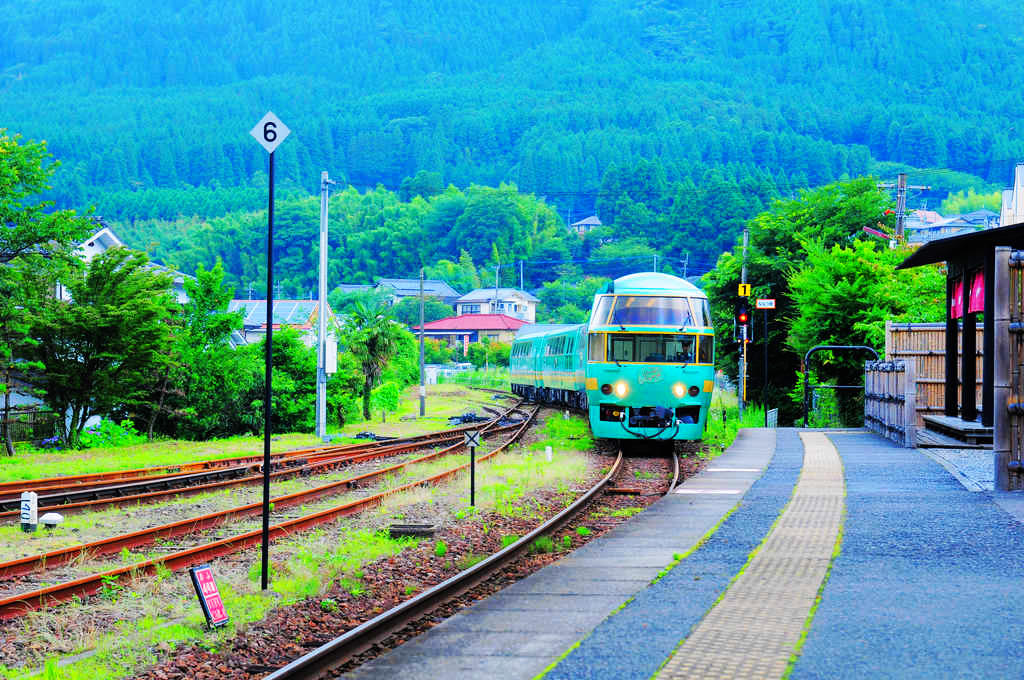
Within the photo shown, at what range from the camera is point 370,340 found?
45219mm

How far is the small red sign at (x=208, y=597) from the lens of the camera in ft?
28.0

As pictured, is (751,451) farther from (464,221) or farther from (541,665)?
(464,221)

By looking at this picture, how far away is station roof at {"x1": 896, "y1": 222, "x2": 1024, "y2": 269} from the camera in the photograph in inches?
668

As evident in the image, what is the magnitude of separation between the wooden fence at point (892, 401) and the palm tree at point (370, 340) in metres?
21.4

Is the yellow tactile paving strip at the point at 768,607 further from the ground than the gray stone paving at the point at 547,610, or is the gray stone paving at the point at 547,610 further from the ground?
the yellow tactile paving strip at the point at 768,607

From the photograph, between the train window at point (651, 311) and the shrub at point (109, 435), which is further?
the shrub at point (109, 435)

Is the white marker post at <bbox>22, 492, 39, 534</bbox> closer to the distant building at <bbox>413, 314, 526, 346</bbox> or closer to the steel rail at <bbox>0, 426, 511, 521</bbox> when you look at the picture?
the steel rail at <bbox>0, 426, 511, 521</bbox>

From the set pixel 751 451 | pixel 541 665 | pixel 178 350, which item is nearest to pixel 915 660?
pixel 541 665

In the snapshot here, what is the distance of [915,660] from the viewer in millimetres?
7293

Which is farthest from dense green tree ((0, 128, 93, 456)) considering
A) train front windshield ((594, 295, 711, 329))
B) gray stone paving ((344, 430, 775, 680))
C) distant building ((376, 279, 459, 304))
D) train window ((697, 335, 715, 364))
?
distant building ((376, 279, 459, 304))

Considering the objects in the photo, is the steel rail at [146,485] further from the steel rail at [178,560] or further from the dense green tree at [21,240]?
the dense green tree at [21,240]

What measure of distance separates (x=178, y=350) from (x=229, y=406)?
3.80m

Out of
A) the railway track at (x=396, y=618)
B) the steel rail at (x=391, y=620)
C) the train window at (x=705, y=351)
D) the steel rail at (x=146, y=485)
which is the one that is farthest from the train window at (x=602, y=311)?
the steel rail at (x=391, y=620)

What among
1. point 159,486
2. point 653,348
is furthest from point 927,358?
point 159,486
